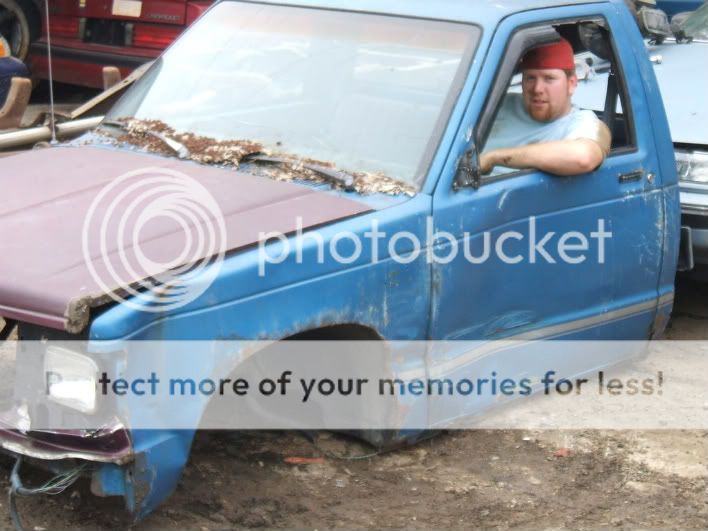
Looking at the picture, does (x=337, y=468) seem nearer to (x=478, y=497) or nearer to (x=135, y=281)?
(x=478, y=497)

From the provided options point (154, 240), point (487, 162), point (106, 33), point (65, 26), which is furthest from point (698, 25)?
point (65, 26)

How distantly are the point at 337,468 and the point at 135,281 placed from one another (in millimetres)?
1310

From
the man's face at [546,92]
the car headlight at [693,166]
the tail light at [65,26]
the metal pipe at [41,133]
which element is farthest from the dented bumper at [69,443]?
the tail light at [65,26]

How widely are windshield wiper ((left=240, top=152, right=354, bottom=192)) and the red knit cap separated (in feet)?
3.56

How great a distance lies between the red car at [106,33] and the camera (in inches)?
360

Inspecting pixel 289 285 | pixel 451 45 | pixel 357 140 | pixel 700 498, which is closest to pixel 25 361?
pixel 289 285

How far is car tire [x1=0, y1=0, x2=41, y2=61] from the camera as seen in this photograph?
9.97 meters

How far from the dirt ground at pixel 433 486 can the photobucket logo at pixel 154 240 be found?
0.77m

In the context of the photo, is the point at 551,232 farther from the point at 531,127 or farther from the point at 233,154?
the point at 233,154

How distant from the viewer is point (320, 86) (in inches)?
171

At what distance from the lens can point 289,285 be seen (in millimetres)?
3520

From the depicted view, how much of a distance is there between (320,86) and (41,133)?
173 centimetres

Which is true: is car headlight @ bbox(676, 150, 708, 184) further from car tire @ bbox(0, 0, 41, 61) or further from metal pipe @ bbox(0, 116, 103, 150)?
car tire @ bbox(0, 0, 41, 61)

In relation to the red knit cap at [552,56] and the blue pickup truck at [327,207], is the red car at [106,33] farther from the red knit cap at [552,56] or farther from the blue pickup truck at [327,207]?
the red knit cap at [552,56]
